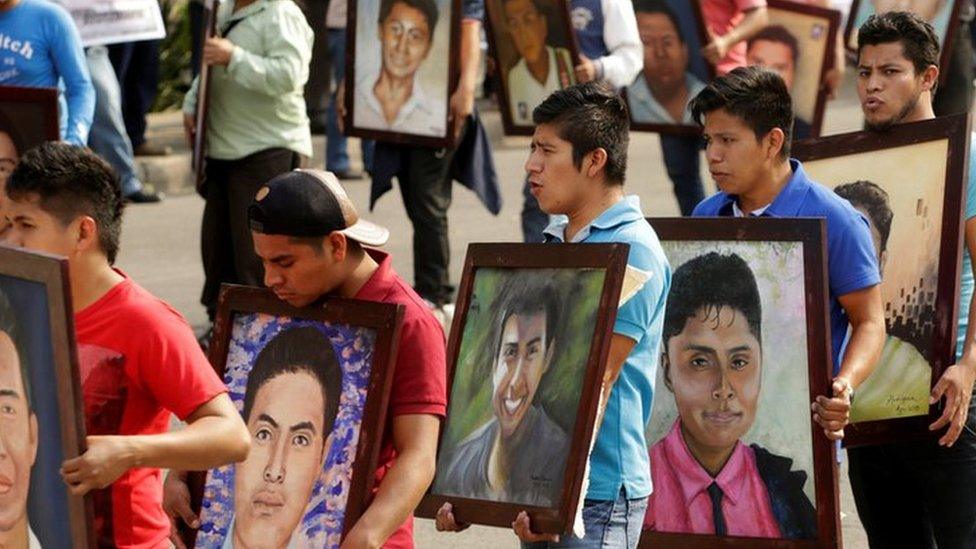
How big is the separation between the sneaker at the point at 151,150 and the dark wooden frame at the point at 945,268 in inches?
367

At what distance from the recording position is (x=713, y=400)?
17.9ft

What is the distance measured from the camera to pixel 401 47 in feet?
34.1

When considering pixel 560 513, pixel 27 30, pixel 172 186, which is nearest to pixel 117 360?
pixel 560 513

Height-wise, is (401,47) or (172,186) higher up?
(401,47)

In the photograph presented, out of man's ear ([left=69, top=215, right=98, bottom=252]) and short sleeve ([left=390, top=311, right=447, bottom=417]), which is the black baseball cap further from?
man's ear ([left=69, top=215, right=98, bottom=252])

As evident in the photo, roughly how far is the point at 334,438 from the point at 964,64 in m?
7.61

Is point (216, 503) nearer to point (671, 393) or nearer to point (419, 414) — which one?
point (419, 414)

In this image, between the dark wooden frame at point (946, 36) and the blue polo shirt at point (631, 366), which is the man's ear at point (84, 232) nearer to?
the blue polo shirt at point (631, 366)

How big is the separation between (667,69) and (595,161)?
5.85 meters

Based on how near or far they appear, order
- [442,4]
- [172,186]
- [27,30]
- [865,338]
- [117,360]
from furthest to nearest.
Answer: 1. [172,186]
2. [442,4]
3. [27,30]
4. [865,338]
5. [117,360]

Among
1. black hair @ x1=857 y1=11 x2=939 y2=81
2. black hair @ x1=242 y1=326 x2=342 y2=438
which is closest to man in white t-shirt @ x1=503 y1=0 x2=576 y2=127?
black hair @ x1=857 y1=11 x2=939 y2=81

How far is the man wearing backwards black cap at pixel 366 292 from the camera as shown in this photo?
448 centimetres

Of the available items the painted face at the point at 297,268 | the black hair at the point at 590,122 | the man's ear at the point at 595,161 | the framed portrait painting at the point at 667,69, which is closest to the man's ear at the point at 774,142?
the black hair at the point at 590,122

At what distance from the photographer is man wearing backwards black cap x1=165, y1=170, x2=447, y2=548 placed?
4484 millimetres
